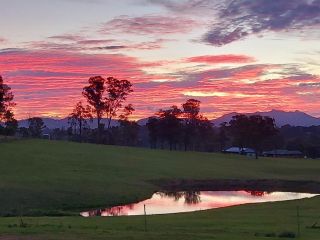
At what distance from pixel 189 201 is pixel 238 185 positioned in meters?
17.0

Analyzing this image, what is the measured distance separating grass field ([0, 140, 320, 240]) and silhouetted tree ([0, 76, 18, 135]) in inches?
830

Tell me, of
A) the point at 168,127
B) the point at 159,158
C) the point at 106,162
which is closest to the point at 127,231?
the point at 106,162

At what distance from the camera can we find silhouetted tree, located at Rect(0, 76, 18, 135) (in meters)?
113

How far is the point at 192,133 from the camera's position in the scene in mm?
149625

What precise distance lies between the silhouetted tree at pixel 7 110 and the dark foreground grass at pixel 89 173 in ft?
67.6

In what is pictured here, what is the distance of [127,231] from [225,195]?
3837 centimetres

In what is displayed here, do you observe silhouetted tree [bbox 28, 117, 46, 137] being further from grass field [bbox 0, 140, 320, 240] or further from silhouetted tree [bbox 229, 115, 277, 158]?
grass field [bbox 0, 140, 320, 240]

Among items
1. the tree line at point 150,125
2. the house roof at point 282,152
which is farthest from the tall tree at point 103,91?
the house roof at point 282,152

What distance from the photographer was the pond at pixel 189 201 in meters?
45.8

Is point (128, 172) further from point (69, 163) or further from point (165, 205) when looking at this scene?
point (165, 205)

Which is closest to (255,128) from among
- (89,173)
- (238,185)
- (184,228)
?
(238,185)

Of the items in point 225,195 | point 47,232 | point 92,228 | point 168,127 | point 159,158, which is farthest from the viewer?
point 168,127

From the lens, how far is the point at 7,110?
118000 millimetres

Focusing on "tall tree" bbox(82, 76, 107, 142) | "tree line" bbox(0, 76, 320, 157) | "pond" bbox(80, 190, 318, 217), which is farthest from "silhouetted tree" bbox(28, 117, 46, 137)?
"pond" bbox(80, 190, 318, 217)
